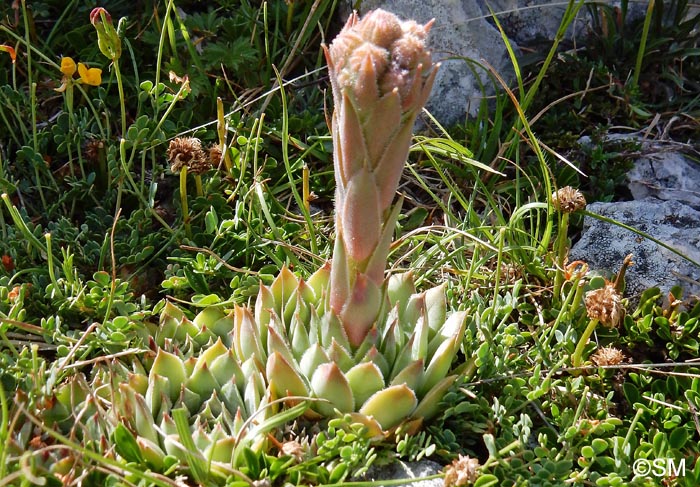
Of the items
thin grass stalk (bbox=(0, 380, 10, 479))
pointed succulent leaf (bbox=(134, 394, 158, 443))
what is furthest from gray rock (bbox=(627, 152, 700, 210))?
thin grass stalk (bbox=(0, 380, 10, 479))

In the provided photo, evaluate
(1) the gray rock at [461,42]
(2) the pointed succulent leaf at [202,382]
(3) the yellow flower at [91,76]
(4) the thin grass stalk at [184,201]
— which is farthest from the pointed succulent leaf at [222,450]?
(1) the gray rock at [461,42]

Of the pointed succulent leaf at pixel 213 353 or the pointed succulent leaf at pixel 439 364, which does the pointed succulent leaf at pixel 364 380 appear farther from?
the pointed succulent leaf at pixel 213 353

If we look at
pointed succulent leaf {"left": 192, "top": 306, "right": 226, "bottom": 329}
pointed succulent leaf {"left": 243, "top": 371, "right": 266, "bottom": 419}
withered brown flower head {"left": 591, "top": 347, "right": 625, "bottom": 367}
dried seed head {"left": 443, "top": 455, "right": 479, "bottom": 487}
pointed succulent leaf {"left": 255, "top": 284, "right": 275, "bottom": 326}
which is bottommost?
withered brown flower head {"left": 591, "top": 347, "right": 625, "bottom": 367}

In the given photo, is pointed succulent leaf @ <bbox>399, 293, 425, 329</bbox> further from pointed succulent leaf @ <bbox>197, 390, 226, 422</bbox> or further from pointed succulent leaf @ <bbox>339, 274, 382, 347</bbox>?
pointed succulent leaf @ <bbox>197, 390, 226, 422</bbox>

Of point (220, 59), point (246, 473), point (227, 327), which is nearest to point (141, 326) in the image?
point (227, 327)

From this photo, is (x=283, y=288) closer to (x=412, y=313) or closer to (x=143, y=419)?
(x=412, y=313)

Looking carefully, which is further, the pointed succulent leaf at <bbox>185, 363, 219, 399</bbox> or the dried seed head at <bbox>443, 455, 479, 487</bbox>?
the pointed succulent leaf at <bbox>185, 363, 219, 399</bbox>

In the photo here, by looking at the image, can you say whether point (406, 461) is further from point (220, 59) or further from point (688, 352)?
point (220, 59)
